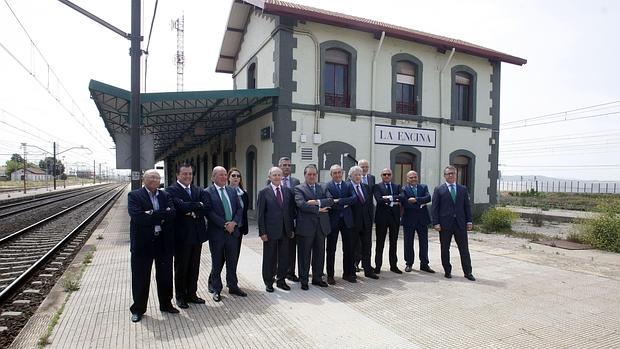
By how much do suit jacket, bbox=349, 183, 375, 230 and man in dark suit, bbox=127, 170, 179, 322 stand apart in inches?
117

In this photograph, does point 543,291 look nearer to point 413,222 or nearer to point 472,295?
point 472,295

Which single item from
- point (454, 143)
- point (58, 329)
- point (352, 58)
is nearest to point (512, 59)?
point (454, 143)

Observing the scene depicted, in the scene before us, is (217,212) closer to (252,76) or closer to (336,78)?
(336,78)

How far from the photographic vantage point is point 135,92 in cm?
846

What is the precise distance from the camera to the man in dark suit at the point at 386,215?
718cm

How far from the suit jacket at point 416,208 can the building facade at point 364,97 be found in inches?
243

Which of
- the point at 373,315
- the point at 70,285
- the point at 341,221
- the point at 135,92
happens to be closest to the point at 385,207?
the point at 341,221

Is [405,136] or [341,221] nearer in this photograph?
[341,221]

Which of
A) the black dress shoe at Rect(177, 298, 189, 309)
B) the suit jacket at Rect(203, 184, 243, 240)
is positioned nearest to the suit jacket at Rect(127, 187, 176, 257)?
the suit jacket at Rect(203, 184, 243, 240)

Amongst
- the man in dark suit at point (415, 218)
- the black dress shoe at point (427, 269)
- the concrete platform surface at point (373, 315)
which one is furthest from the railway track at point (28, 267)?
the black dress shoe at point (427, 269)

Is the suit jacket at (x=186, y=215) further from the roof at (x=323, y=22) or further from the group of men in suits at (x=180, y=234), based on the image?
the roof at (x=323, y=22)

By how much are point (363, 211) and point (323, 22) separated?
8547 millimetres

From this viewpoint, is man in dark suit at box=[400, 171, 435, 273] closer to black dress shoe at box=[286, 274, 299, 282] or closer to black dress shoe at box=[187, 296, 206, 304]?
black dress shoe at box=[286, 274, 299, 282]

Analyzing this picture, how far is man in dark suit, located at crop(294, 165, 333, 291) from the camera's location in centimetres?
616
